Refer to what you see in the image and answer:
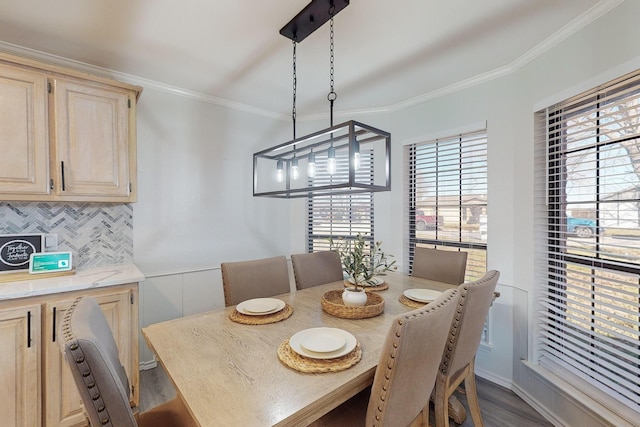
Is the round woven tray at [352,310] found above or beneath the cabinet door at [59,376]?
above

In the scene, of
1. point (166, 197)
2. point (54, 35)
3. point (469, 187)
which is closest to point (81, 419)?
point (166, 197)

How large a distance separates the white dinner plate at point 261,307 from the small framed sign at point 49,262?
135cm

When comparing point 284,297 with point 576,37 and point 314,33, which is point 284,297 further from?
point 576,37

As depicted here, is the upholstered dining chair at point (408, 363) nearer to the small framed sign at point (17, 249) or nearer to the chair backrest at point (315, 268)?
the chair backrest at point (315, 268)

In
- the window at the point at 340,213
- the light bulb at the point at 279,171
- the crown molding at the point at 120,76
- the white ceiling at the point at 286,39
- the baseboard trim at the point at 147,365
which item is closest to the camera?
the white ceiling at the point at 286,39

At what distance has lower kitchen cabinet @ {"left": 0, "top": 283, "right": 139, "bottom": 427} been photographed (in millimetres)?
1613

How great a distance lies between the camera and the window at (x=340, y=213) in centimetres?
337

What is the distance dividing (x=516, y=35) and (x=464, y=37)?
0.33 meters

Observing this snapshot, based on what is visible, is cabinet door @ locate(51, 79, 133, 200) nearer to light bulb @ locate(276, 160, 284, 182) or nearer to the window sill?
light bulb @ locate(276, 160, 284, 182)

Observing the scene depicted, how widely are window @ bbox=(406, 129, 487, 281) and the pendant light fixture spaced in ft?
1.44

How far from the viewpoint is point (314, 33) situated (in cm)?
191

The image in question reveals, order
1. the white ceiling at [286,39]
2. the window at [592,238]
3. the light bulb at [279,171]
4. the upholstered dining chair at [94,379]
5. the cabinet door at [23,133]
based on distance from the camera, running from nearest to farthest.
→ the upholstered dining chair at [94,379] → the window at [592,238] → the white ceiling at [286,39] → the cabinet door at [23,133] → the light bulb at [279,171]

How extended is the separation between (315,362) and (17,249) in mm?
2247

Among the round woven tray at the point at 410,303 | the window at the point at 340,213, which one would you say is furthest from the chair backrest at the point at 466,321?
the window at the point at 340,213
